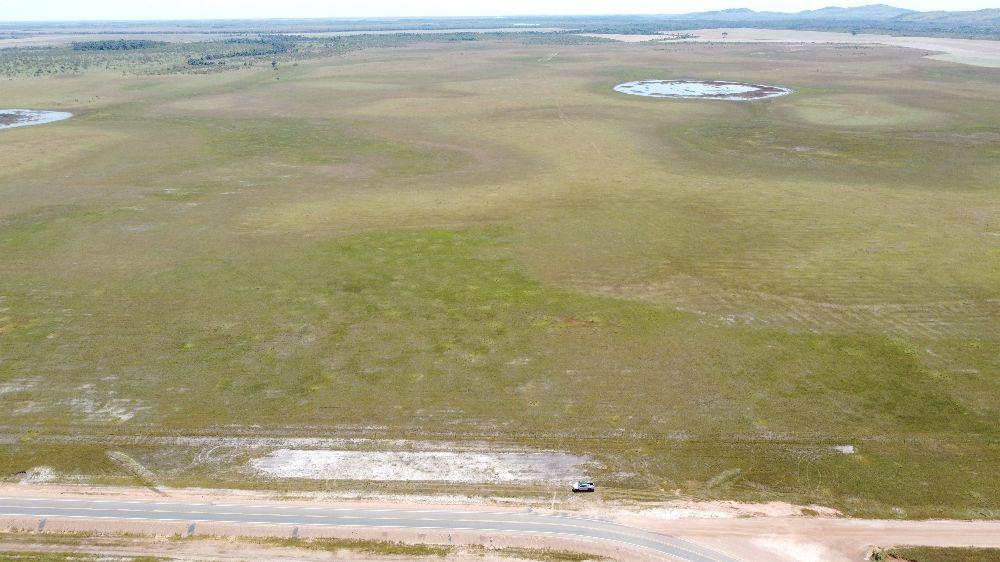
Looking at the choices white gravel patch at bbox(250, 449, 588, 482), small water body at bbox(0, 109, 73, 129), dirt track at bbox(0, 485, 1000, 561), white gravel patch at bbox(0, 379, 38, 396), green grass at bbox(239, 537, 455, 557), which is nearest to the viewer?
dirt track at bbox(0, 485, 1000, 561)

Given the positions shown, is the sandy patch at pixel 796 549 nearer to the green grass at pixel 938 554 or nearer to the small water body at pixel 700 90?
the green grass at pixel 938 554

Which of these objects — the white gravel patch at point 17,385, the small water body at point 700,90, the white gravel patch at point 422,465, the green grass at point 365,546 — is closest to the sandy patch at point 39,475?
the white gravel patch at point 17,385

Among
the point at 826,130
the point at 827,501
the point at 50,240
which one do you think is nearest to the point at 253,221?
the point at 50,240

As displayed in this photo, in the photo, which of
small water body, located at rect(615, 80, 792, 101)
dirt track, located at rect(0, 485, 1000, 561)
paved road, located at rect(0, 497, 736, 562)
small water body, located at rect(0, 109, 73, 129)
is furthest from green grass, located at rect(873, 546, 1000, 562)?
small water body, located at rect(0, 109, 73, 129)

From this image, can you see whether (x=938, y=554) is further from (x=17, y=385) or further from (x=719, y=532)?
(x=17, y=385)

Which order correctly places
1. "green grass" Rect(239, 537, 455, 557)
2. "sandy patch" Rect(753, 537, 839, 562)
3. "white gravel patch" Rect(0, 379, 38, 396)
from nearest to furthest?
"sandy patch" Rect(753, 537, 839, 562), "green grass" Rect(239, 537, 455, 557), "white gravel patch" Rect(0, 379, 38, 396)

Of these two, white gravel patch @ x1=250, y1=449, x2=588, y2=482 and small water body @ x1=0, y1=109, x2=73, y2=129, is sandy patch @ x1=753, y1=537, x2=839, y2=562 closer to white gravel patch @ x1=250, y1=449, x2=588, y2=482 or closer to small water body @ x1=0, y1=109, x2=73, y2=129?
white gravel patch @ x1=250, y1=449, x2=588, y2=482
